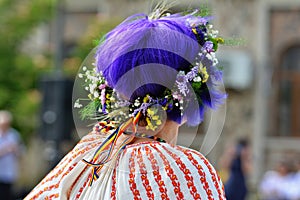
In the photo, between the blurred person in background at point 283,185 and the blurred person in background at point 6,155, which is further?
the blurred person in background at point 283,185

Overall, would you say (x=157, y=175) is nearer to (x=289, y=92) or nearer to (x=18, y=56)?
(x=289, y=92)

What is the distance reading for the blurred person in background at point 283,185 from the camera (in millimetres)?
11492

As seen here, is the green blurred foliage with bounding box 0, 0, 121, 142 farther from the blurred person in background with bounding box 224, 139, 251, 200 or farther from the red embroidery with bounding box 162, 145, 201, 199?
the red embroidery with bounding box 162, 145, 201, 199

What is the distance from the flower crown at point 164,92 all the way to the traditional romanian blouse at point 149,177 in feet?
0.33

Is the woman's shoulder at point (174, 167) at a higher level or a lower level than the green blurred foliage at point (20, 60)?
lower

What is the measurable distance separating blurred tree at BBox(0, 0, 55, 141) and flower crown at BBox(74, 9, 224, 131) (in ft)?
46.3

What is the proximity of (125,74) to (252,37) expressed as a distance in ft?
44.8

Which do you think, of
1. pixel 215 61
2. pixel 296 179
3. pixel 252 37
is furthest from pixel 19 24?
pixel 215 61

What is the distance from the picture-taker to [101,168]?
2230 millimetres

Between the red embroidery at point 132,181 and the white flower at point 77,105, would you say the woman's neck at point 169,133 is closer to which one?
the red embroidery at point 132,181

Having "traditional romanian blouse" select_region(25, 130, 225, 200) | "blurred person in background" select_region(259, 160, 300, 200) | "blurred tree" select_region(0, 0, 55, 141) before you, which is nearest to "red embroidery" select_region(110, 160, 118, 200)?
"traditional romanian blouse" select_region(25, 130, 225, 200)

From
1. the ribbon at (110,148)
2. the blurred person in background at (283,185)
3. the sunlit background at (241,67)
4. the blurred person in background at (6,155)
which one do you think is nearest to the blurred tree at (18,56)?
the sunlit background at (241,67)

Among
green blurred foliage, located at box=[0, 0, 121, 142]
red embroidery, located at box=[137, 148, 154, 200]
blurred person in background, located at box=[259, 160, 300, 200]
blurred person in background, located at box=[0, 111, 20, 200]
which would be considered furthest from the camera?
green blurred foliage, located at box=[0, 0, 121, 142]

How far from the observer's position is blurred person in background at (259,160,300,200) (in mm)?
11492
